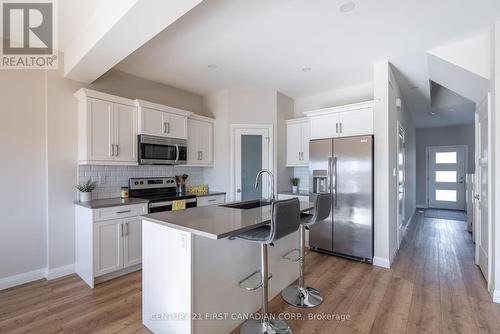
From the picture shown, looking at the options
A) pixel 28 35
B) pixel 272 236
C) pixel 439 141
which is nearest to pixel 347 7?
pixel 272 236

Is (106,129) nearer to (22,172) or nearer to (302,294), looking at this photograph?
(22,172)

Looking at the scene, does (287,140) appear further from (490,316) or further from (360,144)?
(490,316)

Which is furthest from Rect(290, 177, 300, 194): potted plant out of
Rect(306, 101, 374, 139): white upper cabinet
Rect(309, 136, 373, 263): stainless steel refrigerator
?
Rect(306, 101, 374, 139): white upper cabinet

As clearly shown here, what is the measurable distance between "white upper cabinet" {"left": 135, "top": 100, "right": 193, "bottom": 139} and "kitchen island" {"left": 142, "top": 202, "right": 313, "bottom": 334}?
6.00 feet

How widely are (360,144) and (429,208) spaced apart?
653 cm

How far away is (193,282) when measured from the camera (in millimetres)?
1712

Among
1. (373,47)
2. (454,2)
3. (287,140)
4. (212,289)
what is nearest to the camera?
(212,289)

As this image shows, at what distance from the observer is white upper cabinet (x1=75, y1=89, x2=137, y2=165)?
2.99 metres

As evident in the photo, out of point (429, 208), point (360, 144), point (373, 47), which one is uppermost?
point (373, 47)

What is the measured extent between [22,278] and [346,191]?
4.13 meters

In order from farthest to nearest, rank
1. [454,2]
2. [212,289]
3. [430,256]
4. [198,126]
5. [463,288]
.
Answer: [198,126] → [430,256] → [463,288] → [454,2] → [212,289]

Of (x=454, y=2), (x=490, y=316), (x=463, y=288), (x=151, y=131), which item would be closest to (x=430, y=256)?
(x=463, y=288)

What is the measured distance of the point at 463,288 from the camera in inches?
106

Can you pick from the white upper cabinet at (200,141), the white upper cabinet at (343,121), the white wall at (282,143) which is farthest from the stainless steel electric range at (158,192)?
the white upper cabinet at (343,121)
